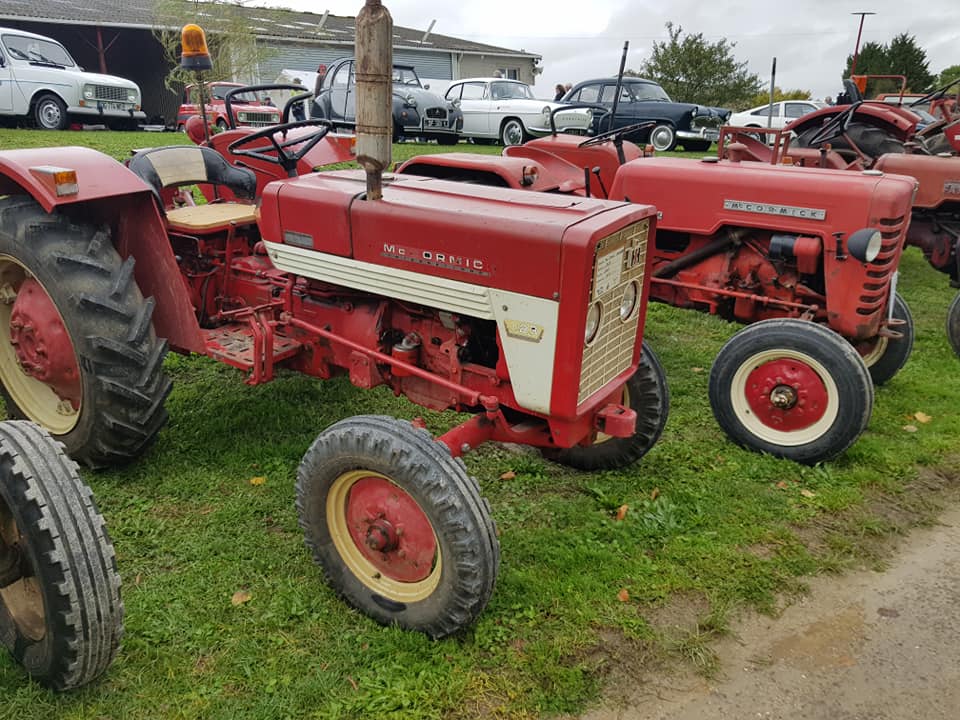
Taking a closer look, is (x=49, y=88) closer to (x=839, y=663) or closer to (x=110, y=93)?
(x=110, y=93)

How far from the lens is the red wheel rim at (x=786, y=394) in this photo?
3.62m

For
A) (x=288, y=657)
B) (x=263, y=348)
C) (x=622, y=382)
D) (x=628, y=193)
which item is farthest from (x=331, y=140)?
(x=288, y=657)

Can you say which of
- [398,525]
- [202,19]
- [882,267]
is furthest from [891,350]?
[202,19]

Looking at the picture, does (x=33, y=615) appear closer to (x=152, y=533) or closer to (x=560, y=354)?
(x=152, y=533)

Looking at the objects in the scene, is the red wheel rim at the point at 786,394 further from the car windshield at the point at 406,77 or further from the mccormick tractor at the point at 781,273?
the car windshield at the point at 406,77

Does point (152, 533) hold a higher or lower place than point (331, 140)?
lower

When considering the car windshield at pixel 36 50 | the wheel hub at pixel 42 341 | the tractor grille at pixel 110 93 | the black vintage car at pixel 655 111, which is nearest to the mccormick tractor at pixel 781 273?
the wheel hub at pixel 42 341

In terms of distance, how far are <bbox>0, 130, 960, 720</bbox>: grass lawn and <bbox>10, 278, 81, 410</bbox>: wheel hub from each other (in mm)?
472

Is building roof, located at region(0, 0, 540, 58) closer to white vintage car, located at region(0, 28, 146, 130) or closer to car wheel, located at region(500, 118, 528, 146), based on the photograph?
white vintage car, located at region(0, 28, 146, 130)

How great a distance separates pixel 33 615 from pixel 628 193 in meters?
3.64

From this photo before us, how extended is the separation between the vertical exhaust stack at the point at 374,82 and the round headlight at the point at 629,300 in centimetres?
93

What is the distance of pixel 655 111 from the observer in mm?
15328

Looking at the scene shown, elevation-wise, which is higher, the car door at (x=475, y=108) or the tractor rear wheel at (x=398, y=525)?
the car door at (x=475, y=108)

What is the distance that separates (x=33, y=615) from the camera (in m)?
2.11
